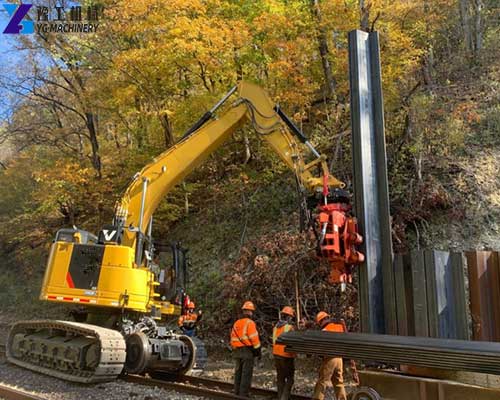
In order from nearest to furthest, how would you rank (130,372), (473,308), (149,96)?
(473,308)
(130,372)
(149,96)

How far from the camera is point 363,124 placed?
592 centimetres

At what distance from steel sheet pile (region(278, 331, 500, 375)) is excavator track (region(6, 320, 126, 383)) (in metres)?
4.11

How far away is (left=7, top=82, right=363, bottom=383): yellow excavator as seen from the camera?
29.1 ft

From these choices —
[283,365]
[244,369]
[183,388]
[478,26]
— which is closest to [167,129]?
[183,388]

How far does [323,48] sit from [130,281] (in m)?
9.16

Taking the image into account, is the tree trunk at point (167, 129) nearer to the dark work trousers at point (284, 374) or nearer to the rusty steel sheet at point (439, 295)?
the dark work trousers at point (284, 374)

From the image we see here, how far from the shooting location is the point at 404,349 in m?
4.46

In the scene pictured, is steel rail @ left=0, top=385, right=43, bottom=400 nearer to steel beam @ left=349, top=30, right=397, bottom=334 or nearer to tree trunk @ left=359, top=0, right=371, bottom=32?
steel beam @ left=349, top=30, right=397, bottom=334

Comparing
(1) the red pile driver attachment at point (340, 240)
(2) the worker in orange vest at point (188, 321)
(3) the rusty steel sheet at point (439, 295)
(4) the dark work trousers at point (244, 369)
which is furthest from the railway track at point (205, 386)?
(3) the rusty steel sheet at point (439, 295)

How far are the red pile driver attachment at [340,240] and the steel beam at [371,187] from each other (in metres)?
0.12

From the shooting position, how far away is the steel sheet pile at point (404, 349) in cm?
397

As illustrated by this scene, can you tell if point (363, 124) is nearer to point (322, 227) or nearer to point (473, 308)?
point (322, 227)

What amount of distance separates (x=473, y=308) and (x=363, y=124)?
7.66 ft

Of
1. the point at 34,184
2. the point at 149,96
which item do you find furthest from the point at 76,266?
the point at 34,184
